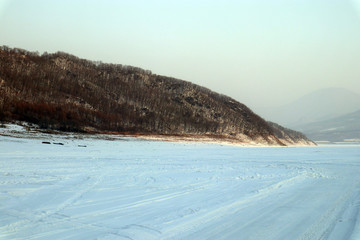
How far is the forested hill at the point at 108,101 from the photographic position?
5181 cm

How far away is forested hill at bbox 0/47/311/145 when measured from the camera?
2040 inches

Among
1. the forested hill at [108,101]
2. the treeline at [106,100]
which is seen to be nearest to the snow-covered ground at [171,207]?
the forested hill at [108,101]

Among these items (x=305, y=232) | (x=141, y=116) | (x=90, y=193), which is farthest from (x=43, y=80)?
(x=305, y=232)

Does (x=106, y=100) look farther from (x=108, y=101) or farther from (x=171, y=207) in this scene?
(x=171, y=207)

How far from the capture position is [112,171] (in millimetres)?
12766

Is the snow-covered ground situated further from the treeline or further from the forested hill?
the treeline

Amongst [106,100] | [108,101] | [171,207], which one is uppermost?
[106,100]

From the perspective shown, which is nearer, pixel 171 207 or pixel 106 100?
pixel 171 207

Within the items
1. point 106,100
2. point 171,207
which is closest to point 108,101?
point 106,100

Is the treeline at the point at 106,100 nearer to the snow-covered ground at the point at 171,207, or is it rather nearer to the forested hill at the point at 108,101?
the forested hill at the point at 108,101

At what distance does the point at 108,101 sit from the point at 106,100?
1.92 feet

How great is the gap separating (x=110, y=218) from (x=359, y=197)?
21.6 feet

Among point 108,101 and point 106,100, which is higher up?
point 106,100

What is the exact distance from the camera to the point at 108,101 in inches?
2859
